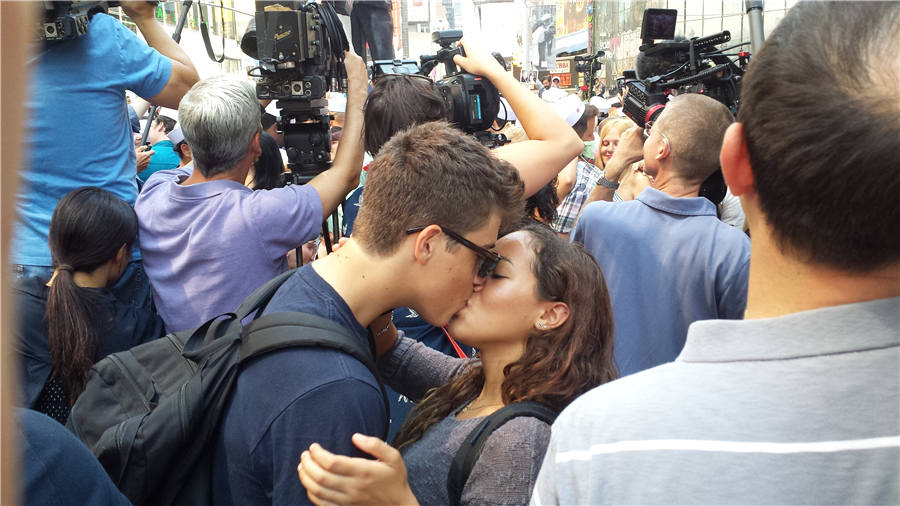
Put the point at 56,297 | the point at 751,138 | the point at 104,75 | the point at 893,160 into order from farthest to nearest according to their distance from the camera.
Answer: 1. the point at 104,75
2. the point at 56,297
3. the point at 751,138
4. the point at 893,160

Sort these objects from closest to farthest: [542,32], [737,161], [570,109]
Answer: [737,161]
[570,109]
[542,32]

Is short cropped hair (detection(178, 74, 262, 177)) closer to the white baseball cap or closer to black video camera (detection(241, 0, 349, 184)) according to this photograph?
black video camera (detection(241, 0, 349, 184))

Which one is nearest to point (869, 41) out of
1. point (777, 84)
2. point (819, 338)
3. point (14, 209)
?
point (777, 84)

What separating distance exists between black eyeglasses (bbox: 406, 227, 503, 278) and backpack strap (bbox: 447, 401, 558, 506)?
38cm

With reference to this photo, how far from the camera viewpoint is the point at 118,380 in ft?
5.87

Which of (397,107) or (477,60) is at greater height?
(477,60)

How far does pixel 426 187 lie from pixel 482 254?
23 cm

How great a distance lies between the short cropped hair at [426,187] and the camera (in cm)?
183

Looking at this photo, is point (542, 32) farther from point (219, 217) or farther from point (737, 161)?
point (737, 161)

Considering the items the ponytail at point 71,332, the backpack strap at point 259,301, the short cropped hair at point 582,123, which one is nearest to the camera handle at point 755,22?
the backpack strap at point 259,301

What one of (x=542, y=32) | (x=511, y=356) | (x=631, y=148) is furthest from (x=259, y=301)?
(x=542, y=32)

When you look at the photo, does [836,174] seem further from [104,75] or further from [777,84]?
[104,75]

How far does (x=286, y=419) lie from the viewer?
4.89 feet

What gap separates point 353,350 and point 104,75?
2.02 meters
